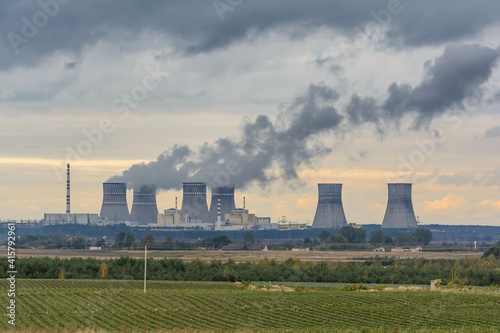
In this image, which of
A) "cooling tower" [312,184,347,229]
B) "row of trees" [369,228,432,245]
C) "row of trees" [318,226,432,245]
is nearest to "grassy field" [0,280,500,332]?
"row of trees" [318,226,432,245]

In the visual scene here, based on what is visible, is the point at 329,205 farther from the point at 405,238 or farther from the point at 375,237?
the point at 405,238

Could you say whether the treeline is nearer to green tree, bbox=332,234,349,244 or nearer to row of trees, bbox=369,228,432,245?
green tree, bbox=332,234,349,244

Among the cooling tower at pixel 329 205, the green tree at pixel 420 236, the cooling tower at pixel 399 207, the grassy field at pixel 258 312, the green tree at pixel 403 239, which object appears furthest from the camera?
the cooling tower at pixel 329 205

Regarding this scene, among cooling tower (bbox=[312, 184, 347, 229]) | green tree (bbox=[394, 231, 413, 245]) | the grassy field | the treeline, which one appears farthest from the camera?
cooling tower (bbox=[312, 184, 347, 229])

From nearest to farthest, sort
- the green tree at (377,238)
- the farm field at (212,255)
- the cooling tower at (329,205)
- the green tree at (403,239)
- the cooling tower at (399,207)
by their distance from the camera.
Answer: the farm field at (212,255) → the green tree at (403,239) → the green tree at (377,238) → the cooling tower at (399,207) → the cooling tower at (329,205)

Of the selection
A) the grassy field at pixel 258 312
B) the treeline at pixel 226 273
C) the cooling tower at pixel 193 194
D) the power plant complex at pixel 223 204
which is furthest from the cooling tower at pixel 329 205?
the grassy field at pixel 258 312

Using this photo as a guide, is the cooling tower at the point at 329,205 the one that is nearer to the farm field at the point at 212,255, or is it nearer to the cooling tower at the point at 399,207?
the cooling tower at the point at 399,207

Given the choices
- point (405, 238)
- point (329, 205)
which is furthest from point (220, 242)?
point (405, 238)
